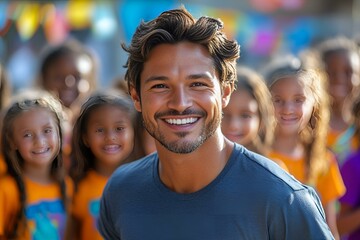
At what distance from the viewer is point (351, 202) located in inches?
165

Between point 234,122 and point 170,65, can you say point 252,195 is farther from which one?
point 234,122

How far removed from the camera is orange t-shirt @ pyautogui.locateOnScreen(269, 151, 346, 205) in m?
4.11

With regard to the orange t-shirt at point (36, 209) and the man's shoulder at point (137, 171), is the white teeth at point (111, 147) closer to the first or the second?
the orange t-shirt at point (36, 209)

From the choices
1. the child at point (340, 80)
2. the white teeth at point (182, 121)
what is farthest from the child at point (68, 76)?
the white teeth at point (182, 121)

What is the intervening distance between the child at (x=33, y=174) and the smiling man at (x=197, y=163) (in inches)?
42.4

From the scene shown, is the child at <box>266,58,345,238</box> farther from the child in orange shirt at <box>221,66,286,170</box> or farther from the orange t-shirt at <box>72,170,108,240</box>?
the orange t-shirt at <box>72,170,108,240</box>

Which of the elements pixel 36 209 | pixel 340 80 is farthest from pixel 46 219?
pixel 340 80

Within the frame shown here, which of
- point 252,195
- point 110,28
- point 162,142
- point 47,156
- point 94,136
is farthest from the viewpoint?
point 110,28

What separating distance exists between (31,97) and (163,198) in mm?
1546

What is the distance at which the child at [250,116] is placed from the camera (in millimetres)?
4109

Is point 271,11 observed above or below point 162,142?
above

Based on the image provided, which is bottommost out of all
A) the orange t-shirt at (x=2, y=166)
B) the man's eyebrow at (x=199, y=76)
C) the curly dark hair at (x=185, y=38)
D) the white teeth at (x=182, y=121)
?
the orange t-shirt at (x=2, y=166)

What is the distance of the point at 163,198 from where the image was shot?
2635 mm

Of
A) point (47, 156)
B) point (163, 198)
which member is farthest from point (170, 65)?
point (47, 156)
